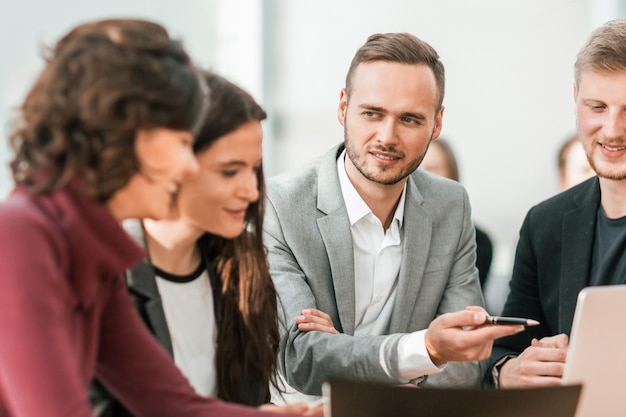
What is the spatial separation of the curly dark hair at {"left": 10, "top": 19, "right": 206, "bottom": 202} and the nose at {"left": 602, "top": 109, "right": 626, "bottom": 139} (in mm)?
1281

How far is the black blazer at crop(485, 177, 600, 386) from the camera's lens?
2.23 metres

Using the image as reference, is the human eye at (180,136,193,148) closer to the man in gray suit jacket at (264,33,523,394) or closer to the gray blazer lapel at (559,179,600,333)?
the man in gray suit jacket at (264,33,523,394)

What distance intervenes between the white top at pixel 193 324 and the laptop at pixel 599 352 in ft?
2.08

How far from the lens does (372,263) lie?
2295 millimetres

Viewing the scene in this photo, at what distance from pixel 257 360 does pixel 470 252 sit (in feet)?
2.70

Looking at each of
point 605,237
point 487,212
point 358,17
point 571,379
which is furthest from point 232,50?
point 571,379

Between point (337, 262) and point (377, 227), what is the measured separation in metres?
0.16

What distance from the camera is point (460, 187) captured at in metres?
2.45

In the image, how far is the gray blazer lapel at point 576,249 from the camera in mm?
2215

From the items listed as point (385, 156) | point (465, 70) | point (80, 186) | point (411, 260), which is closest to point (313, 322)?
point (411, 260)

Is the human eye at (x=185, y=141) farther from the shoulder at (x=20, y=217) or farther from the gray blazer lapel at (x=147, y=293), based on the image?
the gray blazer lapel at (x=147, y=293)

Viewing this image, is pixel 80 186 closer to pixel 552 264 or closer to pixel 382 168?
pixel 382 168

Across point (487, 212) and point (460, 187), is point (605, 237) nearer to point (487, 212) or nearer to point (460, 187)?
point (460, 187)

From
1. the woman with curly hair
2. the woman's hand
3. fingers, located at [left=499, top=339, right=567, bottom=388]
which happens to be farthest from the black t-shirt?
the woman with curly hair
